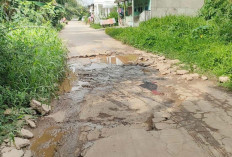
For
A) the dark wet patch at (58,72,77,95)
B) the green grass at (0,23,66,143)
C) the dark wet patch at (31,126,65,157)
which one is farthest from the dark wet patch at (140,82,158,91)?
the dark wet patch at (31,126,65,157)

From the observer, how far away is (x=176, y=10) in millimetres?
15211

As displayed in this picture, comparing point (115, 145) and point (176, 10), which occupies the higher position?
point (176, 10)

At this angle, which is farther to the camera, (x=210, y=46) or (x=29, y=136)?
(x=210, y=46)

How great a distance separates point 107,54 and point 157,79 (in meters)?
3.46

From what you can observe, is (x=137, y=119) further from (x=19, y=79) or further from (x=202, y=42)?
(x=202, y=42)

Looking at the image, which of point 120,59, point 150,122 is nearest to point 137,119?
point 150,122

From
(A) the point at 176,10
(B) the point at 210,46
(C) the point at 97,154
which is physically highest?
(A) the point at 176,10

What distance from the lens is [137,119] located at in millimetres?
Result: 3064

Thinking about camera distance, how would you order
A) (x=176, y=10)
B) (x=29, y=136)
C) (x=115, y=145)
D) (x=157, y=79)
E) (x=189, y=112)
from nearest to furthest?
(x=115, y=145) → (x=29, y=136) → (x=189, y=112) → (x=157, y=79) → (x=176, y=10)

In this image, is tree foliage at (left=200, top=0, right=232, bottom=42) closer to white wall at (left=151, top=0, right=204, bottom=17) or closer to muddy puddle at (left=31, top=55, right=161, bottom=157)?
muddy puddle at (left=31, top=55, right=161, bottom=157)

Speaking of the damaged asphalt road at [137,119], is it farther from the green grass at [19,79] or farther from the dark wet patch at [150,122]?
the green grass at [19,79]

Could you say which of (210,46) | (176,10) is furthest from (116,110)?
(176,10)

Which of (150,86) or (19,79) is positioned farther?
(150,86)

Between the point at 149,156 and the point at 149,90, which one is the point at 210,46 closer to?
the point at 149,90
